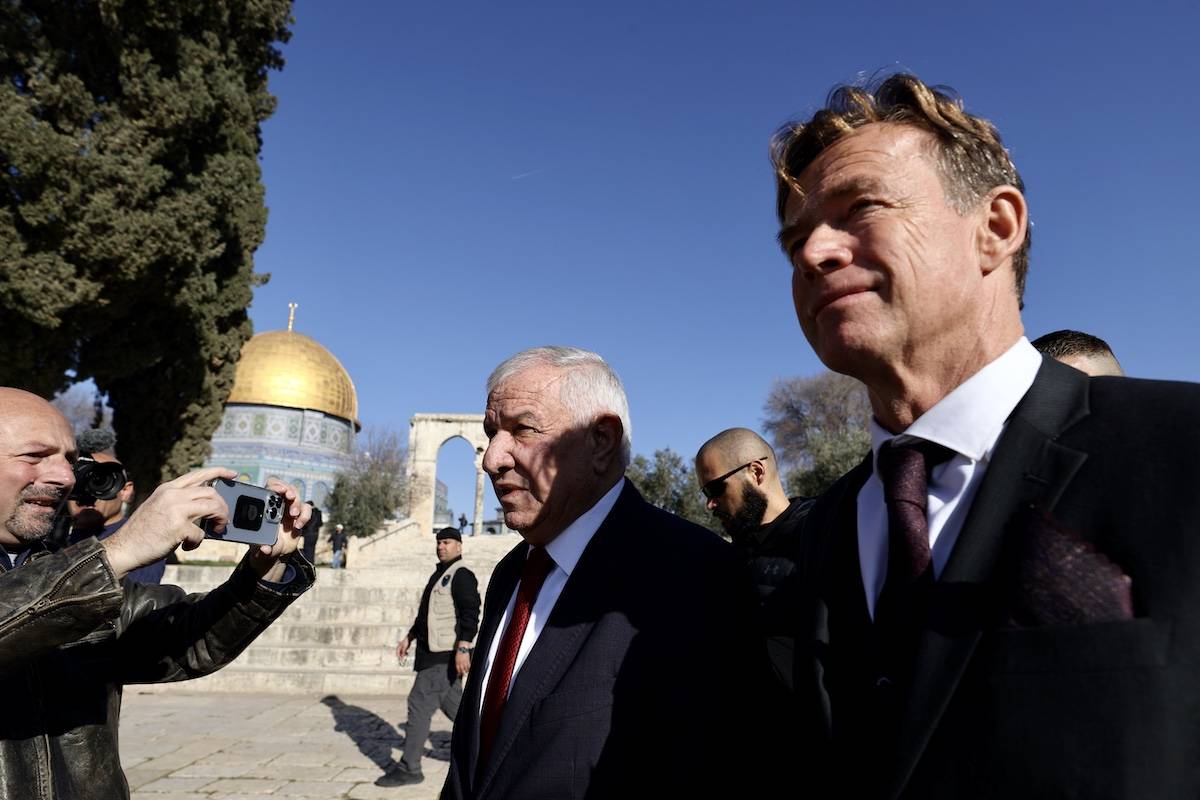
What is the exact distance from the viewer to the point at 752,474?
3.66 meters

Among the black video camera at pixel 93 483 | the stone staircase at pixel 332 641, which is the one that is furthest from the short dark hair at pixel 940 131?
the stone staircase at pixel 332 641

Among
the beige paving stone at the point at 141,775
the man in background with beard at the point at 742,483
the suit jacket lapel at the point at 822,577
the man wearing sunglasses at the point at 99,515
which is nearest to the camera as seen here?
the suit jacket lapel at the point at 822,577

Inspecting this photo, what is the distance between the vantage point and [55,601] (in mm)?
1716

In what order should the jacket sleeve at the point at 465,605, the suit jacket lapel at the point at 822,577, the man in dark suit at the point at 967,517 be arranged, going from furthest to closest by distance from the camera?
the jacket sleeve at the point at 465,605 → the suit jacket lapel at the point at 822,577 → the man in dark suit at the point at 967,517

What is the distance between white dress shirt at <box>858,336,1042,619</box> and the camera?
44.0 inches

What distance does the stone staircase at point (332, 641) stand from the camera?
10.1 meters

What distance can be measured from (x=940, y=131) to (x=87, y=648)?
260 cm

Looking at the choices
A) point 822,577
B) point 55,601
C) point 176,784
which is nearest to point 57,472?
point 55,601

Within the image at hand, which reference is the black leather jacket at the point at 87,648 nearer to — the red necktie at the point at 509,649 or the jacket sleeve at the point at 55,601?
the jacket sleeve at the point at 55,601

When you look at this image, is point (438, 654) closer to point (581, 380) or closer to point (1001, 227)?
point (581, 380)

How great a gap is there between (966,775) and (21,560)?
2428 millimetres

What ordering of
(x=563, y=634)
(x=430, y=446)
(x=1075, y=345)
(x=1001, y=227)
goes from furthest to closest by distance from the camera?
(x=430, y=446) → (x=1075, y=345) → (x=563, y=634) → (x=1001, y=227)

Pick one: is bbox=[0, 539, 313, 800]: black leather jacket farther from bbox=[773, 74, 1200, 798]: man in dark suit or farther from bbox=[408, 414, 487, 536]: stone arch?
bbox=[408, 414, 487, 536]: stone arch

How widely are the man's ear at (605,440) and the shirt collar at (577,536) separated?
10 centimetres
